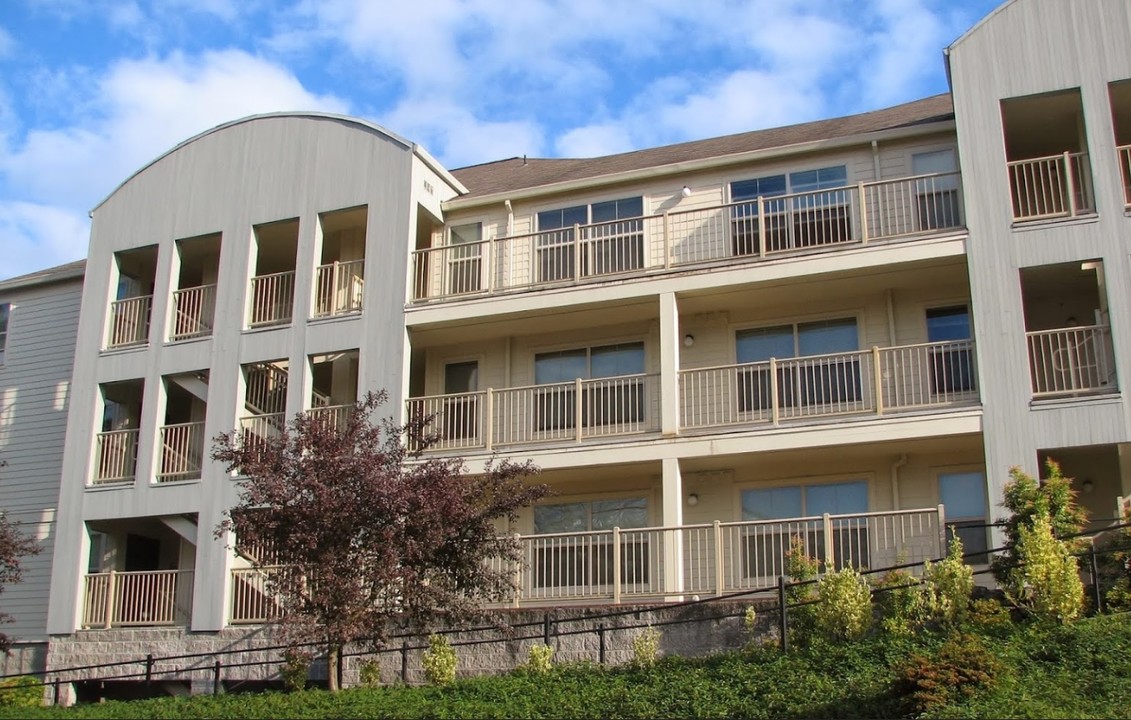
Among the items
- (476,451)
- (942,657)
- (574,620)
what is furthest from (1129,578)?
(476,451)

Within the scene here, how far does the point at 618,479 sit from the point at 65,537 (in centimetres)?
1041

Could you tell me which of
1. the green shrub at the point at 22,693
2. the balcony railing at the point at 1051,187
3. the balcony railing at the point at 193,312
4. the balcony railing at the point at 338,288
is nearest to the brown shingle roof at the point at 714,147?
the balcony railing at the point at 1051,187

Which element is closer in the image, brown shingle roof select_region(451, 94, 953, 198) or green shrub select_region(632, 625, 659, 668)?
green shrub select_region(632, 625, 659, 668)

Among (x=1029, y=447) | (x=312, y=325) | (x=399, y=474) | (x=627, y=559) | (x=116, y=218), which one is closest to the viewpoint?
(x=399, y=474)

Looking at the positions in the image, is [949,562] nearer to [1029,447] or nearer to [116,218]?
[1029,447]

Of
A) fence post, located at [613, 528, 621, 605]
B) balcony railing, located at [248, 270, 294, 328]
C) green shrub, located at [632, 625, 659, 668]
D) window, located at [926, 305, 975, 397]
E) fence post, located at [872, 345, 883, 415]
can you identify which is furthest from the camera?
balcony railing, located at [248, 270, 294, 328]

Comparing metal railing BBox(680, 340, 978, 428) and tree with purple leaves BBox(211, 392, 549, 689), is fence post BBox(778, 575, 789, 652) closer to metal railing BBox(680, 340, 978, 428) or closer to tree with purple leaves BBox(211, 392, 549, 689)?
tree with purple leaves BBox(211, 392, 549, 689)

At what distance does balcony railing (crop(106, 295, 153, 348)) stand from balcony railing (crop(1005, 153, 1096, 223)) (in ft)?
52.5

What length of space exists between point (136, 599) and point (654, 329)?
34.4 ft

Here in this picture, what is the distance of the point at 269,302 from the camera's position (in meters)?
23.8

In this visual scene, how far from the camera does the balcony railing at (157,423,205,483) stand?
2325 cm

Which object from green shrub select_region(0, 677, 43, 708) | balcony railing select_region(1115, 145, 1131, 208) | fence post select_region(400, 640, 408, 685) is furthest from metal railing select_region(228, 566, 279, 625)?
balcony railing select_region(1115, 145, 1131, 208)

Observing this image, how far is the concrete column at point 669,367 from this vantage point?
20125mm

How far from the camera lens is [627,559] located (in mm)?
19984
